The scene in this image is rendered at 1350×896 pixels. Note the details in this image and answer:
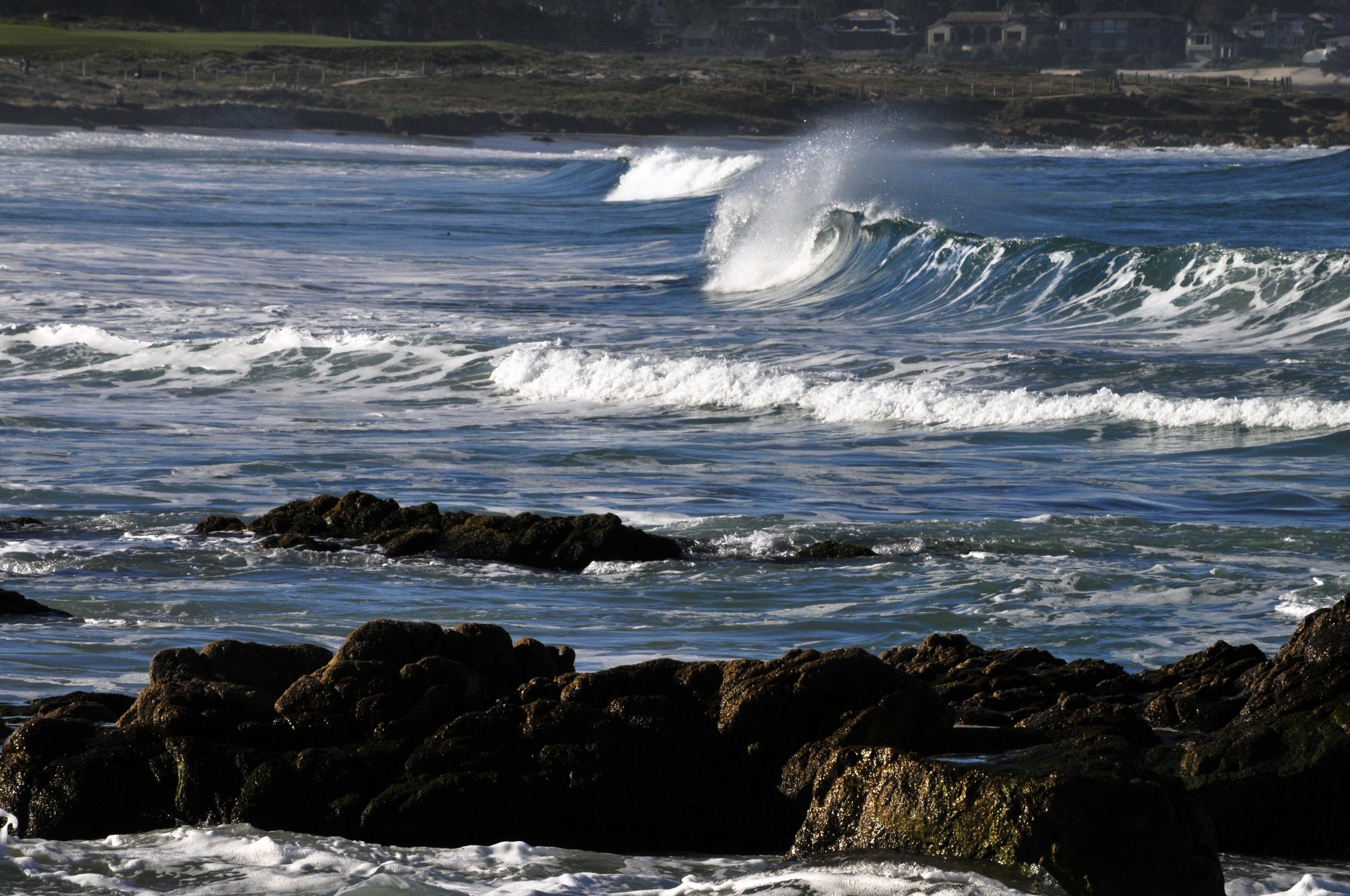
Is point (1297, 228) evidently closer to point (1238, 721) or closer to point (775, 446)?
point (775, 446)

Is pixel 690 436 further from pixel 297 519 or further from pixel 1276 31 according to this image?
pixel 1276 31

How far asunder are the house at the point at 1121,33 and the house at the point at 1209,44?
1.85ft

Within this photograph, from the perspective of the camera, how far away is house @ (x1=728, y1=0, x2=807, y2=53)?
429 feet

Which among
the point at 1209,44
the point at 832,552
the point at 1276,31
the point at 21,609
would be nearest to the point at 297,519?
the point at 21,609

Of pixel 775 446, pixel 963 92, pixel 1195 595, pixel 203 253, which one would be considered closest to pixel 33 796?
pixel 1195 595

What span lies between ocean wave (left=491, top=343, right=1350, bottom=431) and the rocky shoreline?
8943 millimetres

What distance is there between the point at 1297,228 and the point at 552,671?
2744 cm

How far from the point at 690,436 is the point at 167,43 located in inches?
3278

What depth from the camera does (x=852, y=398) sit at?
15.1 m

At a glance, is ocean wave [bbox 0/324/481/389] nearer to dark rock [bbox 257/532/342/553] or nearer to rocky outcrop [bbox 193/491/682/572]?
rocky outcrop [bbox 193/491/682/572]

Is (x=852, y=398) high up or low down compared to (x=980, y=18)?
down

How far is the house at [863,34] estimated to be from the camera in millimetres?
131625

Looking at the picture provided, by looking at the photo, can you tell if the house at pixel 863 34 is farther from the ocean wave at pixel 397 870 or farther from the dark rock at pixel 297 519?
the ocean wave at pixel 397 870

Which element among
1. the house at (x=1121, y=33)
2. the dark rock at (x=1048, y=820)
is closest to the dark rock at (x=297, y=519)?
the dark rock at (x=1048, y=820)
